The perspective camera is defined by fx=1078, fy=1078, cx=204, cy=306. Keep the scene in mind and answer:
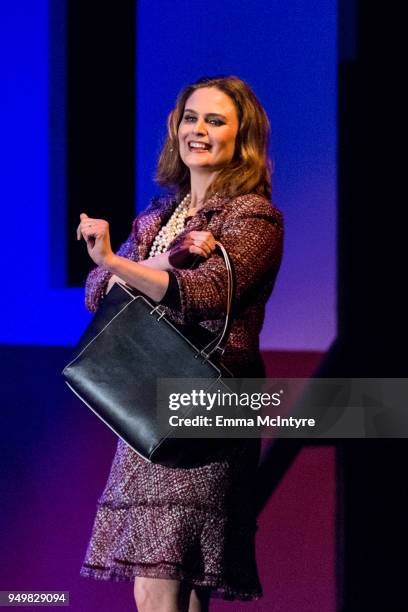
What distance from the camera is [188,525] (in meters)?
1.87

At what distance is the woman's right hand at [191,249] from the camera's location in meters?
1.84

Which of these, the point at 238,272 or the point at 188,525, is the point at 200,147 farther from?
the point at 188,525

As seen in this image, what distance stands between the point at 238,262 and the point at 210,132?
0.30 meters

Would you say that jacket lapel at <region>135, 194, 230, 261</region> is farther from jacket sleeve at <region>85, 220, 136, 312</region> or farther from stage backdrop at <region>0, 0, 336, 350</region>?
stage backdrop at <region>0, 0, 336, 350</region>

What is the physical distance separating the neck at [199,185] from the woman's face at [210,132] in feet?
0.05

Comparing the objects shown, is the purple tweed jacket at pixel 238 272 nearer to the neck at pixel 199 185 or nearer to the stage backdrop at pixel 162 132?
the neck at pixel 199 185

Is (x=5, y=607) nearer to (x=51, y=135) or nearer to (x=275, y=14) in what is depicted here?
(x=51, y=135)

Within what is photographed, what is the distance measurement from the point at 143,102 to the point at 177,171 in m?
0.52

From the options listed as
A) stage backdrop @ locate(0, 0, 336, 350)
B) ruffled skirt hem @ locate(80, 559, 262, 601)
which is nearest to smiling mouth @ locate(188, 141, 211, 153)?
stage backdrop @ locate(0, 0, 336, 350)

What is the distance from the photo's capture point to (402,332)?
2.36m

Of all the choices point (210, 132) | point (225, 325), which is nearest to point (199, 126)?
point (210, 132)

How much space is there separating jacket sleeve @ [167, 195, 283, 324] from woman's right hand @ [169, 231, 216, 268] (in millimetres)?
21

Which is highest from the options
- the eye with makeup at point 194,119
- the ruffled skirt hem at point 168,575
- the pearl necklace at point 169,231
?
the eye with makeup at point 194,119

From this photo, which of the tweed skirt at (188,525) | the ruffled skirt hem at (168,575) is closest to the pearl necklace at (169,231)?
the tweed skirt at (188,525)
